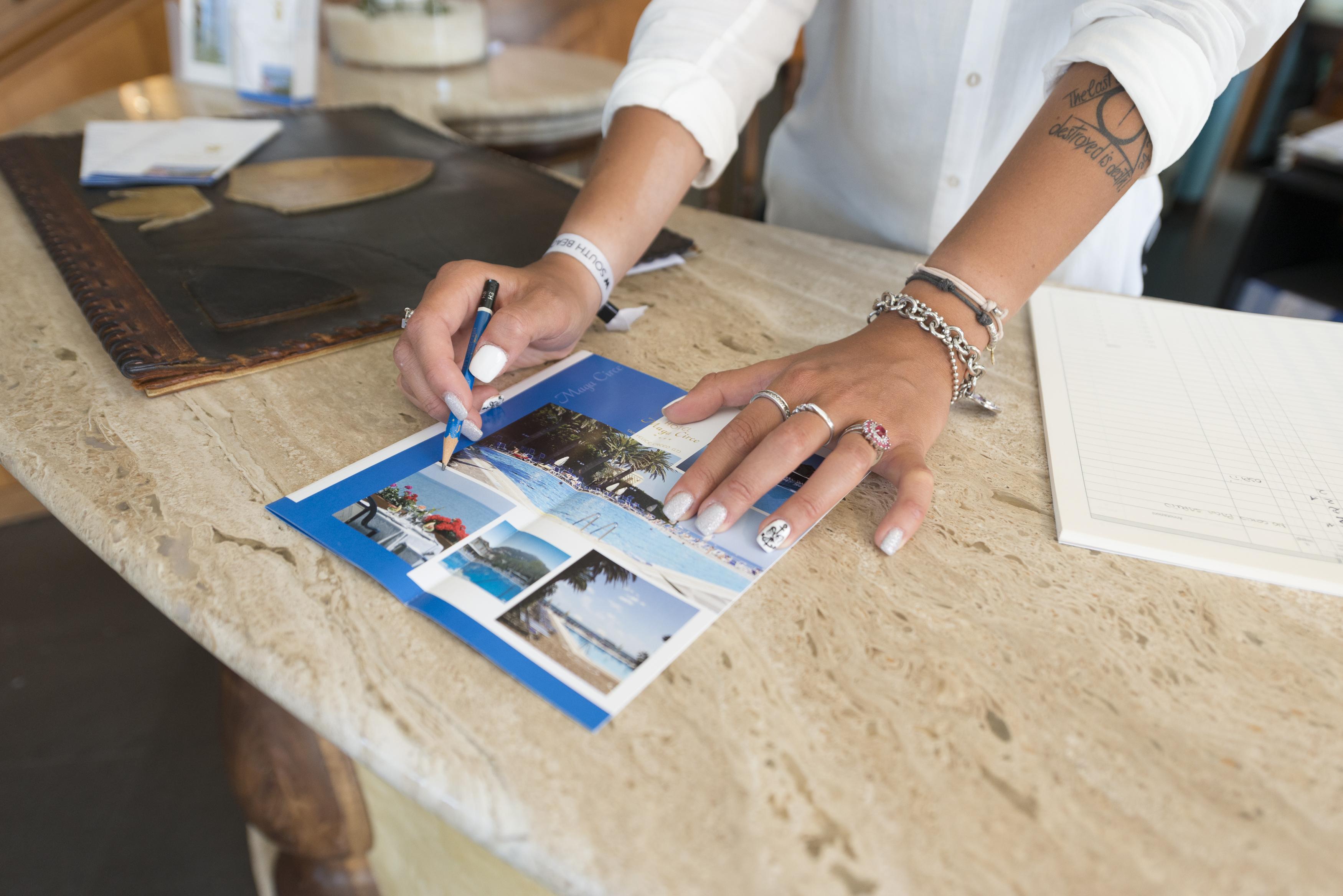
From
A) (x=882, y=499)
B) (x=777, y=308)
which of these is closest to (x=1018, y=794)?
(x=882, y=499)

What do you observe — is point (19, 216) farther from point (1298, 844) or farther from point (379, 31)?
point (1298, 844)

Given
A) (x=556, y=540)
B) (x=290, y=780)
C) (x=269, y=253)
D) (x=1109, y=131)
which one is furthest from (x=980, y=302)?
(x=290, y=780)

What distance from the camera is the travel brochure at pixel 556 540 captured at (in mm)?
447

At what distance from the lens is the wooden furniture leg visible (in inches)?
35.0

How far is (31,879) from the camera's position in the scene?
121cm

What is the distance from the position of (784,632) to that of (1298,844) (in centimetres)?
26

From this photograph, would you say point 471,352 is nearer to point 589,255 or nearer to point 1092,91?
point 589,255

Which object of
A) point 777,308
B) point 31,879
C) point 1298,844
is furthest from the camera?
point 31,879

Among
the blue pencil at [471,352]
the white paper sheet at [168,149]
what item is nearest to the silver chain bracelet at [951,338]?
the blue pencil at [471,352]

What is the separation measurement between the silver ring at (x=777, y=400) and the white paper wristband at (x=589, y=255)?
25cm

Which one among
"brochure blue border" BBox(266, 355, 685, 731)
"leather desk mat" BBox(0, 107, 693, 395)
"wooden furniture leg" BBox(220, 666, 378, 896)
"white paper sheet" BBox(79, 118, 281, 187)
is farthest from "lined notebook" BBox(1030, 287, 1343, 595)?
"white paper sheet" BBox(79, 118, 281, 187)

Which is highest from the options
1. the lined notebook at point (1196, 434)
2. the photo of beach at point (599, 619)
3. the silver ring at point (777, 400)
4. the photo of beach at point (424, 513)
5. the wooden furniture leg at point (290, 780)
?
the lined notebook at point (1196, 434)

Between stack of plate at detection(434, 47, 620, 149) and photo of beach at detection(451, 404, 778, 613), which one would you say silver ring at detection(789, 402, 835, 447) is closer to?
photo of beach at detection(451, 404, 778, 613)

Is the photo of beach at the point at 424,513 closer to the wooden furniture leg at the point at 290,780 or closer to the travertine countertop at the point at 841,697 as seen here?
the travertine countertop at the point at 841,697
